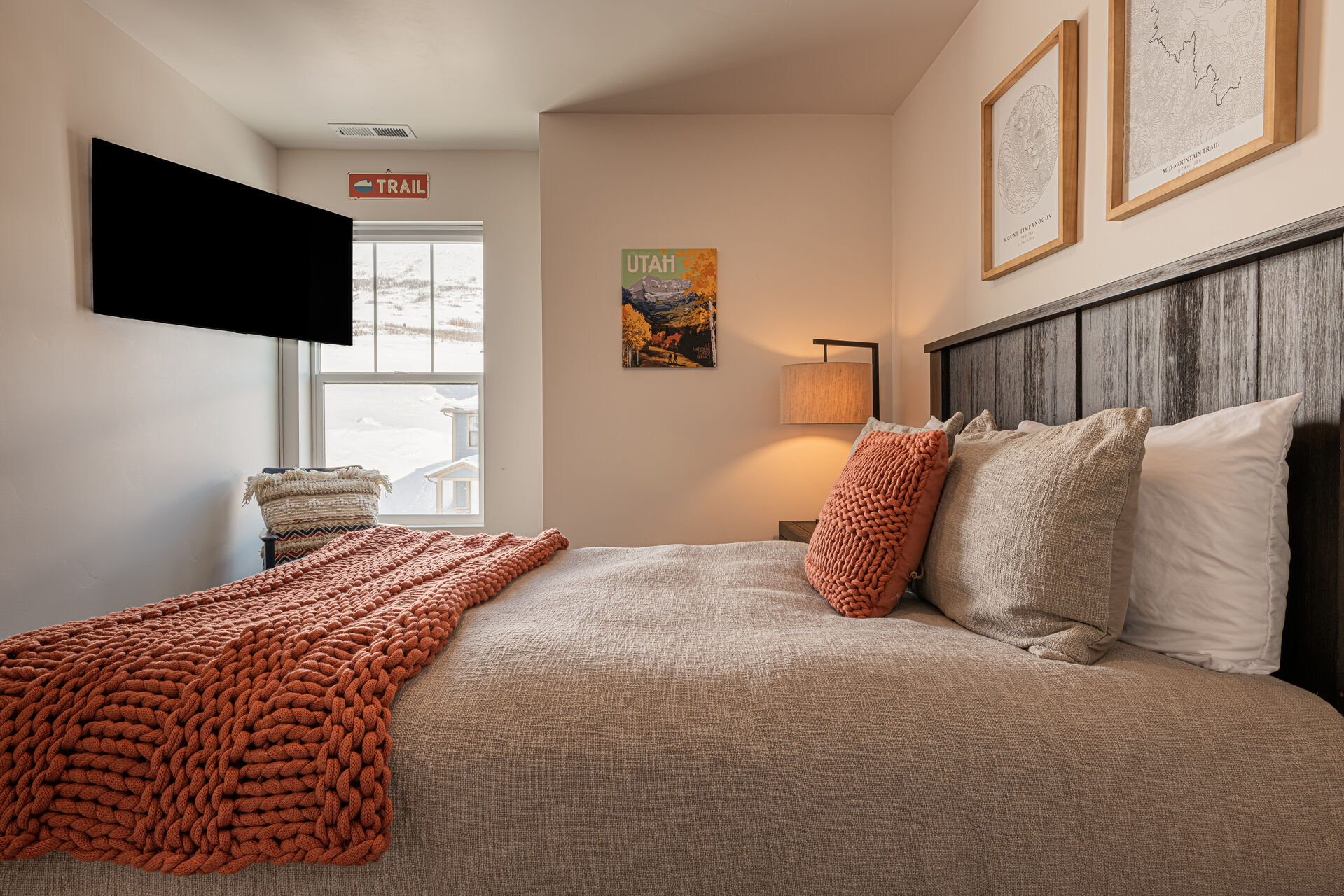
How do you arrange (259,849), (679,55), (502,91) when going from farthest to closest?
(502,91)
(679,55)
(259,849)

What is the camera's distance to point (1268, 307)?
3.80 feet

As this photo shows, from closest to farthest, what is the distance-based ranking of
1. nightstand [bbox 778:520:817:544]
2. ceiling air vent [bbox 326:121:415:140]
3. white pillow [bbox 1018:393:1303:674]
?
1. white pillow [bbox 1018:393:1303:674]
2. nightstand [bbox 778:520:817:544]
3. ceiling air vent [bbox 326:121:415:140]

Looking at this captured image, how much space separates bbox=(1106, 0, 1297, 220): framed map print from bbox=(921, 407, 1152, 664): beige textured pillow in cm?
63

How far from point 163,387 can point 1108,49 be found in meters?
3.50

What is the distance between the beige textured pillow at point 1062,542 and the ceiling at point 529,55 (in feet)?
6.58

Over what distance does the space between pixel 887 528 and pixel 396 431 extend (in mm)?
3144

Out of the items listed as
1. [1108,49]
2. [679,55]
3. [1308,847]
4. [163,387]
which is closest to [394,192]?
[163,387]

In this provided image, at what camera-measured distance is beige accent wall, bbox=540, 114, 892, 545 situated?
10.5 ft

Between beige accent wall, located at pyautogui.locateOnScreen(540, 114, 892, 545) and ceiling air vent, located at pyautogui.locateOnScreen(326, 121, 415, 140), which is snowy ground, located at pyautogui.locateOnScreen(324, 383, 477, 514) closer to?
beige accent wall, located at pyautogui.locateOnScreen(540, 114, 892, 545)

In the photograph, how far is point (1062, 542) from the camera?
1.06 meters

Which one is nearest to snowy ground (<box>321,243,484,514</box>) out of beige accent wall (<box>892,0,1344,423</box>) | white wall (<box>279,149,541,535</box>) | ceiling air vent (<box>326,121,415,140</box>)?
white wall (<box>279,149,541,535</box>)

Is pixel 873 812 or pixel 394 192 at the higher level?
pixel 394 192

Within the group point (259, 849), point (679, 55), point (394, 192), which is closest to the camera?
point (259, 849)

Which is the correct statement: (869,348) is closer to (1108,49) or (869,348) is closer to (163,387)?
(1108,49)
